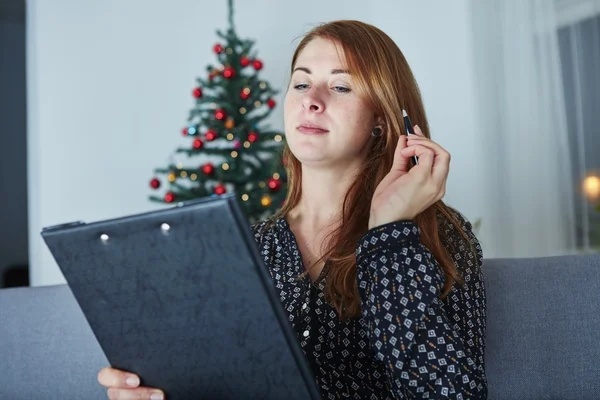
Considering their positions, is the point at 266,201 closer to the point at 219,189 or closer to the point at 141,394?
the point at 219,189

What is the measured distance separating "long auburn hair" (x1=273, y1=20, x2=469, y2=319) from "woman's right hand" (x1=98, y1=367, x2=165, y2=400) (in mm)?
423

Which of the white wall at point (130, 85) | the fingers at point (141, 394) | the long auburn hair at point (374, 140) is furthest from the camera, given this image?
the white wall at point (130, 85)

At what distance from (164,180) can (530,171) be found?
2.26 m

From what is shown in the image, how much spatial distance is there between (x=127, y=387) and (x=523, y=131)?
10.3ft

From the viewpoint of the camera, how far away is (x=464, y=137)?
4.16 metres

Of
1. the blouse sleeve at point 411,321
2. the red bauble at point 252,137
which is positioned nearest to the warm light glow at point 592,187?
the red bauble at point 252,137

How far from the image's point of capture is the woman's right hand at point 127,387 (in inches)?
38.0

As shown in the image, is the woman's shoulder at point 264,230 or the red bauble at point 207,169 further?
the red bauble at point 207,169

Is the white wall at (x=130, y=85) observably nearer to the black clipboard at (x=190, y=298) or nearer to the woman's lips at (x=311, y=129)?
the woman's lips at (x=311, y=129)

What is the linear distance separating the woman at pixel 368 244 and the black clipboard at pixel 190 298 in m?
0.10

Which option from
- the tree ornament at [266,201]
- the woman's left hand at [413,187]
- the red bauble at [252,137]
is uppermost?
the red bauble at [252,137]

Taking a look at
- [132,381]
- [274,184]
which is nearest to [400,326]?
[132,381]

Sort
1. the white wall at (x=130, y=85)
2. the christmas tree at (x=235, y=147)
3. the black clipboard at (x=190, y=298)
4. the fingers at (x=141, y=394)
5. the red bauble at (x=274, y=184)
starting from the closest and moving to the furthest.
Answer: the black clipboard at (x=190, y=298) → the fingers at (x=141, y=394) → the red bauble at (x=274, y=184) → the christmas tree at (x=235, y=147) → the white wall at (x=130, y=85)

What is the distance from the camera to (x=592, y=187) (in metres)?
3.46
